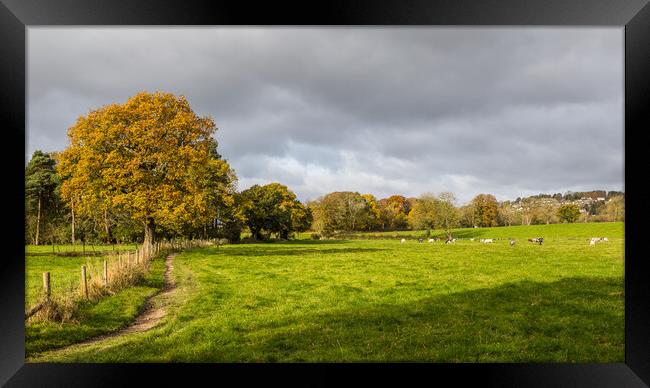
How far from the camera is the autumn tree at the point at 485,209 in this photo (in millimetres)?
36881

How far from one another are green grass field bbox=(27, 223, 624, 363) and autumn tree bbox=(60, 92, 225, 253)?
13.7 ft

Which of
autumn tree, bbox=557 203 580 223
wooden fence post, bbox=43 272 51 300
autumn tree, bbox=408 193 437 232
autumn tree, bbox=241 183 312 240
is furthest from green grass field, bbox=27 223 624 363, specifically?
autumn tree, bbox=557 203 580 223

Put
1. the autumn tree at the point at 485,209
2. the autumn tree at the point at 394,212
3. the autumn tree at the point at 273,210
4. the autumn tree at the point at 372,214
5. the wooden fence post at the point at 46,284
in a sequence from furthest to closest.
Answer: the autumn tree at the point at 485,209 < the autumn tree at the point at 394,212 < the autumn tree at the point at 372,214 < the autumn tree at the point at 273,210 < the wooden fence post at the point at 46,284

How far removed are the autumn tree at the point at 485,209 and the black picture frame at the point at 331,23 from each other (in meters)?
35.1

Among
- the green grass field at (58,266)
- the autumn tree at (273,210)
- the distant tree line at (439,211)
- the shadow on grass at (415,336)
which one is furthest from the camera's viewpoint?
the distant tree line at (439,211)

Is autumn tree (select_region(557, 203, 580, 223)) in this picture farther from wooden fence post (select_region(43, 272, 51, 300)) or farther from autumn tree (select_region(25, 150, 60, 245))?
wooden fence post (select_region(43, 272, 51, 300))

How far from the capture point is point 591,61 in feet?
31.4

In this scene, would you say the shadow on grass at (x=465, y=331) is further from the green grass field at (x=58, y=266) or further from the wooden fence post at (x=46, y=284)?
the green grass field at (x=58, y=266)

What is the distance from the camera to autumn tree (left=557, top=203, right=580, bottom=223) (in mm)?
34750

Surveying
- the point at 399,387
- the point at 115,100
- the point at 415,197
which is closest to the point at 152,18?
the point at 399,387

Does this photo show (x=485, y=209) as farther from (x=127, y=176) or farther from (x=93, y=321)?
(x=93, y=321)

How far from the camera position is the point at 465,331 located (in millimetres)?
5492

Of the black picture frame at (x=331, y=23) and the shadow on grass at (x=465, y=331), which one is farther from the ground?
the black picture frame at (x=331, y=23)

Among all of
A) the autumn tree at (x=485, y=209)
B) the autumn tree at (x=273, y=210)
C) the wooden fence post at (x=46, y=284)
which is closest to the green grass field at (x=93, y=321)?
the wooden fence post at (x=46, y=284)
